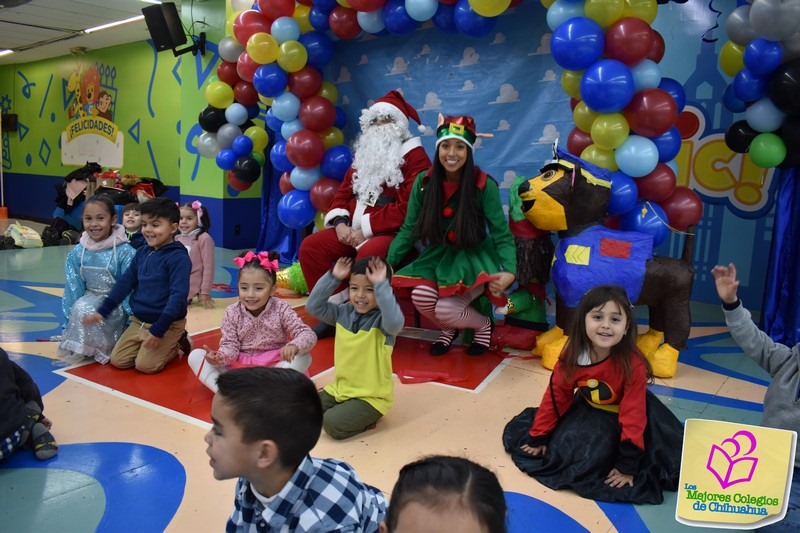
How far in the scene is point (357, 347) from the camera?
2957 millimetres

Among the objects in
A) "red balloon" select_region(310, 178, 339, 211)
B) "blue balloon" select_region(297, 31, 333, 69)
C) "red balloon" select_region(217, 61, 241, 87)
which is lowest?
"red balloon" select_region(310, 178, 339, 211)

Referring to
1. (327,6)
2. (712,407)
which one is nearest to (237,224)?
(327,6)

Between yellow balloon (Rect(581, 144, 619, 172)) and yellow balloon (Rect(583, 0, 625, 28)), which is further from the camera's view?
yellow balloon (Rect(581, 144, 619, 172))

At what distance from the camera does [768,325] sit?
4438 mm

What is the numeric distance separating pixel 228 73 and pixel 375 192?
2.68 m

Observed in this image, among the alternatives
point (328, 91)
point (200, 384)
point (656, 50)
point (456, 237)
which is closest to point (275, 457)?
point (200, 384)

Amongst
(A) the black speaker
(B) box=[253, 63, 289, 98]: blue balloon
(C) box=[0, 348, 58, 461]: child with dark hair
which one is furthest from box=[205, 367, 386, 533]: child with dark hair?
(A) the black speaker

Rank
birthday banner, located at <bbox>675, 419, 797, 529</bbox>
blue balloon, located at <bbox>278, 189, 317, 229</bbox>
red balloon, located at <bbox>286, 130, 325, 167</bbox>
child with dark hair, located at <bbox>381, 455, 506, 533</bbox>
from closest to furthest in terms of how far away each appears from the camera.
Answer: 1. child with dark hair, located at <bbox>381, 455, 506, 533</bbox>
2. birthday banner, located at <bbox>675, 419, 797, 529</bbox>
3. red balloon, located at <bbox>286, 130, 325, 167</bbox>
4. blue balloon, located at <bbox>278, 189, 317, 229</bbox>

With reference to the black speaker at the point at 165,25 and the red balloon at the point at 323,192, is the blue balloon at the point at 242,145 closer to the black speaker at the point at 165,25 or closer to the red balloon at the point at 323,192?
the red balloon at the point at 323,192

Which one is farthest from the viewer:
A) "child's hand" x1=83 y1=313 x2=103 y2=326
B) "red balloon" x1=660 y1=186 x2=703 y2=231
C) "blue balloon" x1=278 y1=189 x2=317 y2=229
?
"blue balloon" x1=278 y1=189 x2=317 y2=229

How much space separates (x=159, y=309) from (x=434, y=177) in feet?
5.93

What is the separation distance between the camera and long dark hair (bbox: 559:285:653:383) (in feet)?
8.12

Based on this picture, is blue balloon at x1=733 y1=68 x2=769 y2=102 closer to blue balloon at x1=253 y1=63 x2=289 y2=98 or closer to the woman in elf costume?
the woman in elf costume

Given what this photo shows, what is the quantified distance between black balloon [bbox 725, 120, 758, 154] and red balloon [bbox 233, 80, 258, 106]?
420cm
